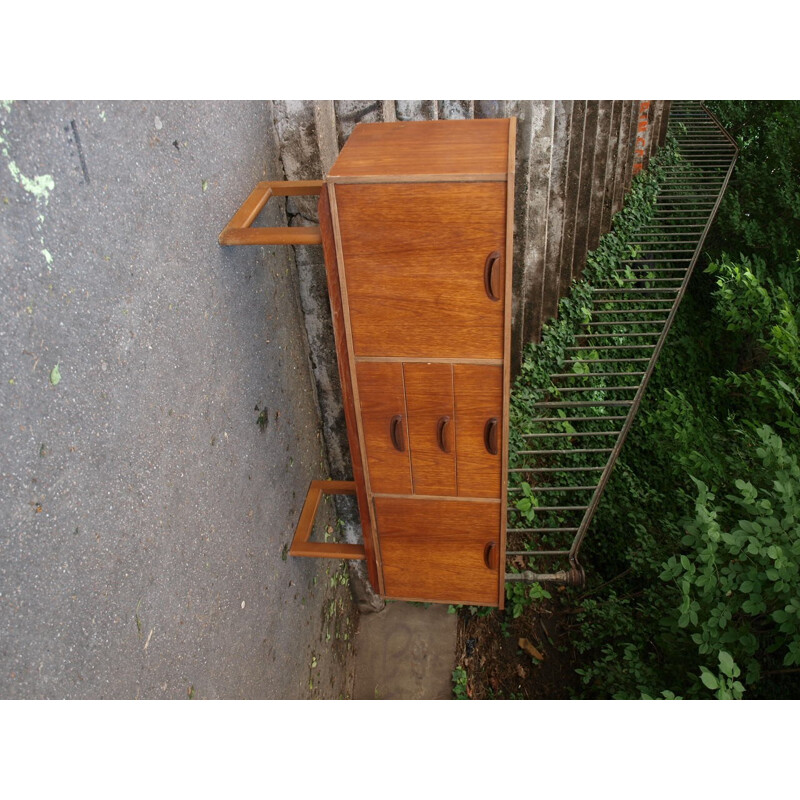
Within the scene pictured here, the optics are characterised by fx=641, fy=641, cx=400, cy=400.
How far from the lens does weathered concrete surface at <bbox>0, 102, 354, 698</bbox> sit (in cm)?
141

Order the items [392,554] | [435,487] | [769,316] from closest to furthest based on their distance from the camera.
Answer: [435,487] → [392,554] → [769,316]

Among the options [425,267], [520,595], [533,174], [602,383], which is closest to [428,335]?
[425,267]

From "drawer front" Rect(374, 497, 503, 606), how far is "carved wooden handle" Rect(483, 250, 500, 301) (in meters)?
0.90

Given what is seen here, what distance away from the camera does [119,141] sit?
5.61ft

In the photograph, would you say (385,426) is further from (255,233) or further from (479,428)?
(255,233)

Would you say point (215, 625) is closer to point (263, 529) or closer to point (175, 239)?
point (263, 529)

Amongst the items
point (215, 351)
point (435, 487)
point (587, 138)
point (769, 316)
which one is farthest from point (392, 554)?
point (587, 138)

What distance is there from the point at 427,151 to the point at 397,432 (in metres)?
1.02

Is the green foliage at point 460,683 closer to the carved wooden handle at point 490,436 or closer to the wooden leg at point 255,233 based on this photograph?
the carved wooden handle at point 490,436

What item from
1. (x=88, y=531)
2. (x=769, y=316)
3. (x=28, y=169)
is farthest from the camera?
(x=769, y=316)

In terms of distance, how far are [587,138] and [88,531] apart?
5.23 m

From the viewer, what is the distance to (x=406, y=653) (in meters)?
4.84

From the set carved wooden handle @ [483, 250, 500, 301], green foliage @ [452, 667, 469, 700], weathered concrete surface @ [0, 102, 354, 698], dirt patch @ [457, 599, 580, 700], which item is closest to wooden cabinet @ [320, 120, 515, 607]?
carved wooden handle @ [483, 250, 500, 301]

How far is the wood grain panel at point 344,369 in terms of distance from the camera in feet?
7.07
